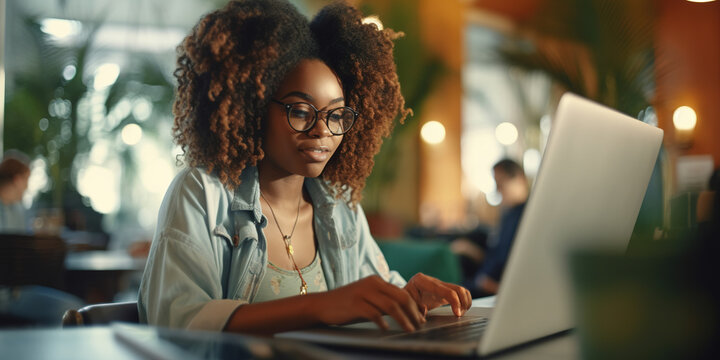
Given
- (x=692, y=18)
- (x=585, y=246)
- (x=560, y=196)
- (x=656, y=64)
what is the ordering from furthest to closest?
(x=692, y=18)
(x=656, y=64)
(x=560, y=196)
(x=585, y=246)

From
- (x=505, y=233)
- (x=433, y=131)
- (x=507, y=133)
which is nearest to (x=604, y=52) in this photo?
(x=505, y=233)

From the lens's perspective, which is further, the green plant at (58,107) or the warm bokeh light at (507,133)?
the warm bokeh light at (507,133)

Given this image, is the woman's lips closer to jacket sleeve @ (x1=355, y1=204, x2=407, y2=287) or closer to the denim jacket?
the denim jacket

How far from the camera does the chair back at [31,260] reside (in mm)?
3193

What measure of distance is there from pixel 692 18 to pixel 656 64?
→ 2268 millimetres

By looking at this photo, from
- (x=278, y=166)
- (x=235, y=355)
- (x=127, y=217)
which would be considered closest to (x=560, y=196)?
(x=235, y=355)

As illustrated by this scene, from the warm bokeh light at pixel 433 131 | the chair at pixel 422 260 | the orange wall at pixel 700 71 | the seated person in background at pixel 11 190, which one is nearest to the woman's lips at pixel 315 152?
the chair at pixel 422 260

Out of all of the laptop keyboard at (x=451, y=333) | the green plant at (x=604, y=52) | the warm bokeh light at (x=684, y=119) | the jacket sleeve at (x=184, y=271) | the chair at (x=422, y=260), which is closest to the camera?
the laptop keyboard at (x=451, y=333)

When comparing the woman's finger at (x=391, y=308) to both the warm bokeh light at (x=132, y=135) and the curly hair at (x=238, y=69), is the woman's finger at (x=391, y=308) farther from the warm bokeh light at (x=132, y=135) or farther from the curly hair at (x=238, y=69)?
the warm bokeh light at (x=132, y=135)

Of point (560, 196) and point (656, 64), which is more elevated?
point (656, 64)

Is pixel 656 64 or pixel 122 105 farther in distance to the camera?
pixel 122 105

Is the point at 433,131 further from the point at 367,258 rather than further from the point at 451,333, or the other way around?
the point at 451,333

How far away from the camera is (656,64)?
4715mm

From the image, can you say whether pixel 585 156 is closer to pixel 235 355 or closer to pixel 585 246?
pixel 585 246
